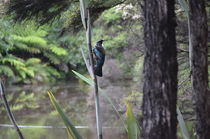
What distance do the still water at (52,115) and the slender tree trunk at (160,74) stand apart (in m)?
4.53

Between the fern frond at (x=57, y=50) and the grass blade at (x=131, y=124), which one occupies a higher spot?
the grass blade at (x=131, y=124)

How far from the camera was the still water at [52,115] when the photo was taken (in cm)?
646

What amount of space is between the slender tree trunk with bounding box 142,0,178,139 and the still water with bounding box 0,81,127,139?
4.53 meters

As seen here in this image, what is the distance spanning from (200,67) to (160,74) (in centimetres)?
60

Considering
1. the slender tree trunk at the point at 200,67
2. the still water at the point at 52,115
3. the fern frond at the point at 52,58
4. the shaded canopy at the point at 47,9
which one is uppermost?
the shaded canopy at the point at 47,9

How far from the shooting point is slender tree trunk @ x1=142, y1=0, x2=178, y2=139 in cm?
169

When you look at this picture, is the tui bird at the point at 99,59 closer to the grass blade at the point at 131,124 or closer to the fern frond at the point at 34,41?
the grass blade at the point at 131,124

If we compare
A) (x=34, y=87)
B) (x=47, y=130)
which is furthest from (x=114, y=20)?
(x=47, y=130)

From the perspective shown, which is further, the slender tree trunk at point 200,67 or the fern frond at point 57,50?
the fern frond at point 57,50

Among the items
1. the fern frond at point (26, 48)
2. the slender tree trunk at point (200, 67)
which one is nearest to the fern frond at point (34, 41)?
the fern frond at point (26, 48)

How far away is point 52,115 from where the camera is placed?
27.0 feet

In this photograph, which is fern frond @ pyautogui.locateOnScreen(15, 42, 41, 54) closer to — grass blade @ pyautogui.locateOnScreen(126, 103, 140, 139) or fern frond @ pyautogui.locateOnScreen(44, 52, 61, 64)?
fern frond @ pyautogui.locateOnScreen(44, 52, 61, 64)

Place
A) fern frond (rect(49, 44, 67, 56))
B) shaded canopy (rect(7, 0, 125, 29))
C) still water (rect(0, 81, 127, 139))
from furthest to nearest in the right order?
fern frond (rect(49, 44, 67, 56)), still water (rect(0, 81, 127, 139)), shaded canopy (rect(7, 0, 125, 29))

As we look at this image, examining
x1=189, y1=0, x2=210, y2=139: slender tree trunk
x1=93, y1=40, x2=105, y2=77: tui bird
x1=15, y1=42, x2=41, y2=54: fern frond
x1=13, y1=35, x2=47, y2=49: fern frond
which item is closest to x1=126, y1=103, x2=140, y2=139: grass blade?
x1=93, y1=40, x2=105, y2=77: tui bird
